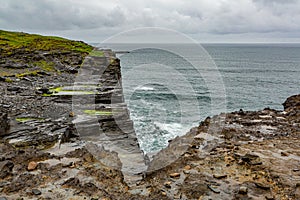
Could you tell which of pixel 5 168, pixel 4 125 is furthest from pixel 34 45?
pixel 5 168

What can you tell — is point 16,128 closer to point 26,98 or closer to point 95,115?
point 95,115

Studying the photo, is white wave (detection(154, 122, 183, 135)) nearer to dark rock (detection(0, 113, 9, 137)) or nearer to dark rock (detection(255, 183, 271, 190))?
dark rock (detection(0, 113, 9, 137))

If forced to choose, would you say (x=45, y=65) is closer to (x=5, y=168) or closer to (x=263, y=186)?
(x=5, y=168)

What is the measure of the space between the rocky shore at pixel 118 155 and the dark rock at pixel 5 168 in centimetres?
5

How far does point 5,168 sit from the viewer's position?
12.1 metres

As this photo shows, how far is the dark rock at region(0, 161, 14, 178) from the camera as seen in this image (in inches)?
463

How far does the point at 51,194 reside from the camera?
10.8 m

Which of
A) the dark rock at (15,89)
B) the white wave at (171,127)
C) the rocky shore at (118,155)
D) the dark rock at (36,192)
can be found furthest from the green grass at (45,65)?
the dark rock at (36,192)

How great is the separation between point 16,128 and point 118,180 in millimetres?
7380

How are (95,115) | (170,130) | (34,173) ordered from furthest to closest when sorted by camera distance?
(170,130), (95,115), (34,173)

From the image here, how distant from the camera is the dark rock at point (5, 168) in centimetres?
1176

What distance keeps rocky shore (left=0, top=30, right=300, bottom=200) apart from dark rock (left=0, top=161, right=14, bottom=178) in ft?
0.15

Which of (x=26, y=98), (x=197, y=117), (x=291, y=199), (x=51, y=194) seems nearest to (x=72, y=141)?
(x=51, y=194)

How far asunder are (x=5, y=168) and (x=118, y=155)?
5.76 m
